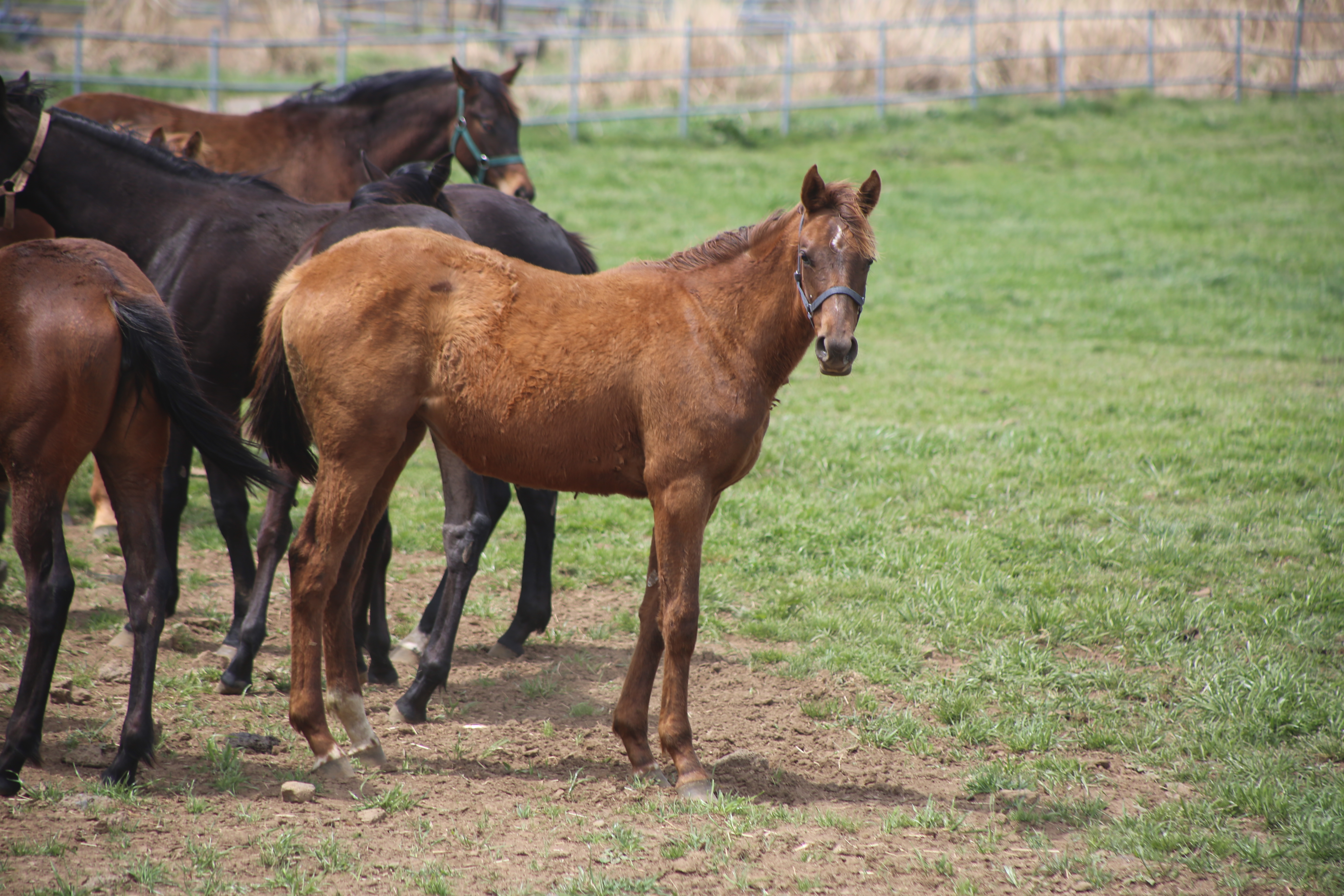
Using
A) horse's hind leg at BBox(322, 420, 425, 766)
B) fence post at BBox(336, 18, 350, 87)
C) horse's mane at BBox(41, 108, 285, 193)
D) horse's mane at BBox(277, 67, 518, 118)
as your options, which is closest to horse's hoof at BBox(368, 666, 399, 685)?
horse's hind leg at BBox(322, 420, 425, 766)

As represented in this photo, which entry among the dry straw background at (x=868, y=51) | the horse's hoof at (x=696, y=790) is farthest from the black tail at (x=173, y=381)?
the dry straw background at (x=868, y=51)

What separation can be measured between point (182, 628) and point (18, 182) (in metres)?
2.25

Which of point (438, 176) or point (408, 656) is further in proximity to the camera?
point (408, 656)

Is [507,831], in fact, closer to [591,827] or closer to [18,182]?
[591,827]

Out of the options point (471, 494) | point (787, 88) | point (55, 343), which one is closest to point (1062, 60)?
point (787, 88)

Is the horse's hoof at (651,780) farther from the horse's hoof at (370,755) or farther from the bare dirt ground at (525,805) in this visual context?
the horse's hoof at (370,755)

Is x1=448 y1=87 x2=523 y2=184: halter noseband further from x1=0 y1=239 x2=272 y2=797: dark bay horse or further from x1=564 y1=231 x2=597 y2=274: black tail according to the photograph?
x1=0 y1=239 x2=272 y2=797: dark bay horse

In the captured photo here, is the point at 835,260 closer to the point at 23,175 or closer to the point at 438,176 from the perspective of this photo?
the point at 438,176

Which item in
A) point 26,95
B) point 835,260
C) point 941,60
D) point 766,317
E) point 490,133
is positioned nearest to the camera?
point 835,260

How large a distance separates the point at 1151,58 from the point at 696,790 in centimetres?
2154

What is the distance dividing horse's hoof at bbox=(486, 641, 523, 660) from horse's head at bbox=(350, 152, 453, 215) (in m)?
2.19

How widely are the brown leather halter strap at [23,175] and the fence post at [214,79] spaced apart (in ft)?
40.5

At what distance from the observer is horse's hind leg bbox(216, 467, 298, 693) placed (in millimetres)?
4781

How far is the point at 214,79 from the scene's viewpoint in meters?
16.5
